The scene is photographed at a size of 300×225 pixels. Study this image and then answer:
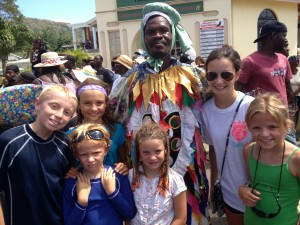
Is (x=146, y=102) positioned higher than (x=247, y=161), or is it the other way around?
(x=146, y=102)

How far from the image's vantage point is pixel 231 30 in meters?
13.3

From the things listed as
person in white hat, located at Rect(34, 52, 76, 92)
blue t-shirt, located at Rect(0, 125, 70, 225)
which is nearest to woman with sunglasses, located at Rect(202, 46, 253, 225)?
blue t-shirt, located at Rect(0, 125, 70, 225)

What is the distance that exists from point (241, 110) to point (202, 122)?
0.31 meters

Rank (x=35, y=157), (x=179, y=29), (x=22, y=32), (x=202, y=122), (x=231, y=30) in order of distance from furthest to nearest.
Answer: (x=22, y=32)
(x=231, y=30)
(x=179, y=29)
(x=202, y=122)
(x=35, y=157)

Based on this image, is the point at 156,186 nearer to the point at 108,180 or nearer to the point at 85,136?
the point at 108,180

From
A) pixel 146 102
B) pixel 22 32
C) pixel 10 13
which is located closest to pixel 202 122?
pixel 146 102

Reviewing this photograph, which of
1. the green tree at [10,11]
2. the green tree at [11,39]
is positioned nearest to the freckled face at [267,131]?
the green tree at [11,39]

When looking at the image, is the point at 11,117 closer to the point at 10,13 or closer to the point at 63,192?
the point at 63,192

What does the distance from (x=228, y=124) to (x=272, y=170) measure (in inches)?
16.5

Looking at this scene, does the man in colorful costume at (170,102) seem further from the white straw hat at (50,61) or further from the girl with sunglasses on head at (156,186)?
the white straw hat at (50,61)

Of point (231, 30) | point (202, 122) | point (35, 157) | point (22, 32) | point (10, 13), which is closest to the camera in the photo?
point (35, 157)

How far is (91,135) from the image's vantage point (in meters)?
1.95

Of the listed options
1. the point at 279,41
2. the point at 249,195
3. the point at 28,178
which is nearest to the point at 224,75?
the point at 249,195

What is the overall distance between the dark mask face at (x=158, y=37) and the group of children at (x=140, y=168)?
37 centimetres
